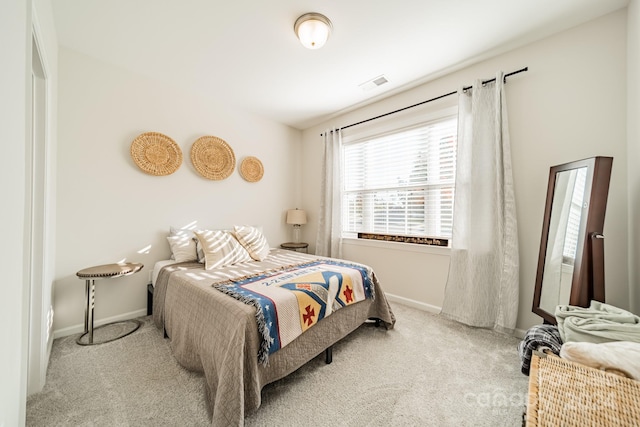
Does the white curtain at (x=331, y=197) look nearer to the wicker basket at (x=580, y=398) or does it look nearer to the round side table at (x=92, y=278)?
the round side table at (x=92, y=278)

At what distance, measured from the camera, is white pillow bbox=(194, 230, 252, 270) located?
2.40m

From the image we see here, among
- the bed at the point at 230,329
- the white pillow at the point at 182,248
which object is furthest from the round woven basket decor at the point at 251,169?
the bed at the point at 230,329

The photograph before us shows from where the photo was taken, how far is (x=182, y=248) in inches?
102

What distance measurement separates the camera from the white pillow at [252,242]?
9.01 ft

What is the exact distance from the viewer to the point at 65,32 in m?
1.99

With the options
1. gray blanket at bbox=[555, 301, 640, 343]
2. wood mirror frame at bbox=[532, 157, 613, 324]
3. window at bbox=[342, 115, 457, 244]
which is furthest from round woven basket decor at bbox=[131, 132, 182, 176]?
wood mirror frame at bbox=[532, 157, 613, 324]

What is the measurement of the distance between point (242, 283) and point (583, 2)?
10.7 feet

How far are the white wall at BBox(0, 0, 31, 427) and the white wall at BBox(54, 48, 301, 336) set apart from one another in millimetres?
1545

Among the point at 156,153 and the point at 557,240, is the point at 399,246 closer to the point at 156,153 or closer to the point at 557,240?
the point at 557,240

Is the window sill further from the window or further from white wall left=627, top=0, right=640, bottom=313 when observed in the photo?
white wall left=627, top=0, right=640, bottom=313

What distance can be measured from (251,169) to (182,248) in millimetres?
1486

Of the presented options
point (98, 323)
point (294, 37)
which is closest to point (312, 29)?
point (294, 37)

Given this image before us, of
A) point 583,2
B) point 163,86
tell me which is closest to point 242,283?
point 163,86

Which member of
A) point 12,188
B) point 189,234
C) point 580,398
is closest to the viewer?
point 580,398
